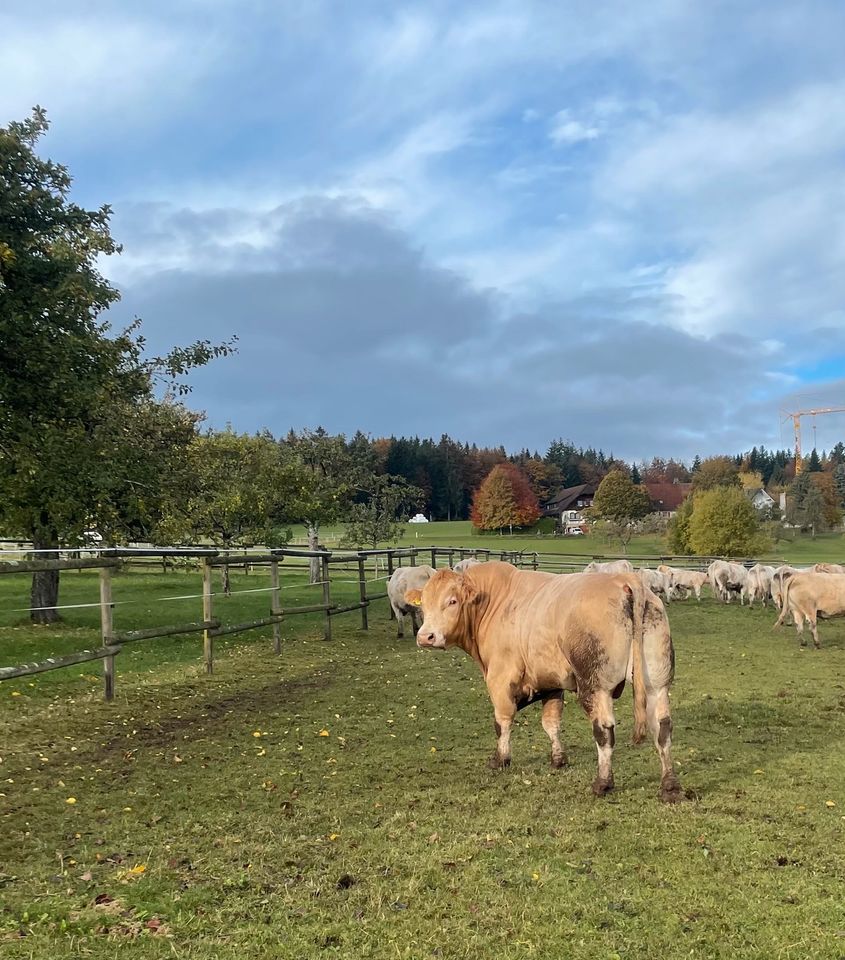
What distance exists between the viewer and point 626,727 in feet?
26.9

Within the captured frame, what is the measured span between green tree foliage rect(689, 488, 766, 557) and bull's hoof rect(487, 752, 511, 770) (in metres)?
49.1

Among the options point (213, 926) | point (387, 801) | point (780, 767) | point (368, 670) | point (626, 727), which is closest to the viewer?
point (213, 926)

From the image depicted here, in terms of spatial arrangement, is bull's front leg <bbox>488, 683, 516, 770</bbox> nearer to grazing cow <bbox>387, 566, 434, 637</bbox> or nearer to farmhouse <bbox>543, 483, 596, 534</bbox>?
grazing cow <bbox>387, 566, 434, 637</bbox>

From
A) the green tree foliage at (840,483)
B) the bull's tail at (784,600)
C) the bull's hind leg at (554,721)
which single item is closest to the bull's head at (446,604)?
the bull's hind leg at (554,721)

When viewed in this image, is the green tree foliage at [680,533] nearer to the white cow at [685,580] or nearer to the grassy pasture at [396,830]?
the white cow at [685,580]

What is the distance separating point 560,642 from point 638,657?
0.65 metres

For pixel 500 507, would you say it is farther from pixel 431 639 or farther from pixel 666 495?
pixel 431 639

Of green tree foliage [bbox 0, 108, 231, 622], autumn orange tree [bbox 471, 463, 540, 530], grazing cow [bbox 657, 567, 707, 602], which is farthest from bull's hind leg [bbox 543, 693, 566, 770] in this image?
autumn orange tree [bbox 471, 463, 540, 530]

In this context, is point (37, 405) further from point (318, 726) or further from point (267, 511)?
point (267, 511)

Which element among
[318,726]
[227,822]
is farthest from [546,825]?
[318,726]

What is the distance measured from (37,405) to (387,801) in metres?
11.6

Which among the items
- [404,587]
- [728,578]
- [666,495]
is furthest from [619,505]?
[404,587]

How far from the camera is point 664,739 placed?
19.2ft

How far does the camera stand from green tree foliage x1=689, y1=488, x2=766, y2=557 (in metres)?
52.5
